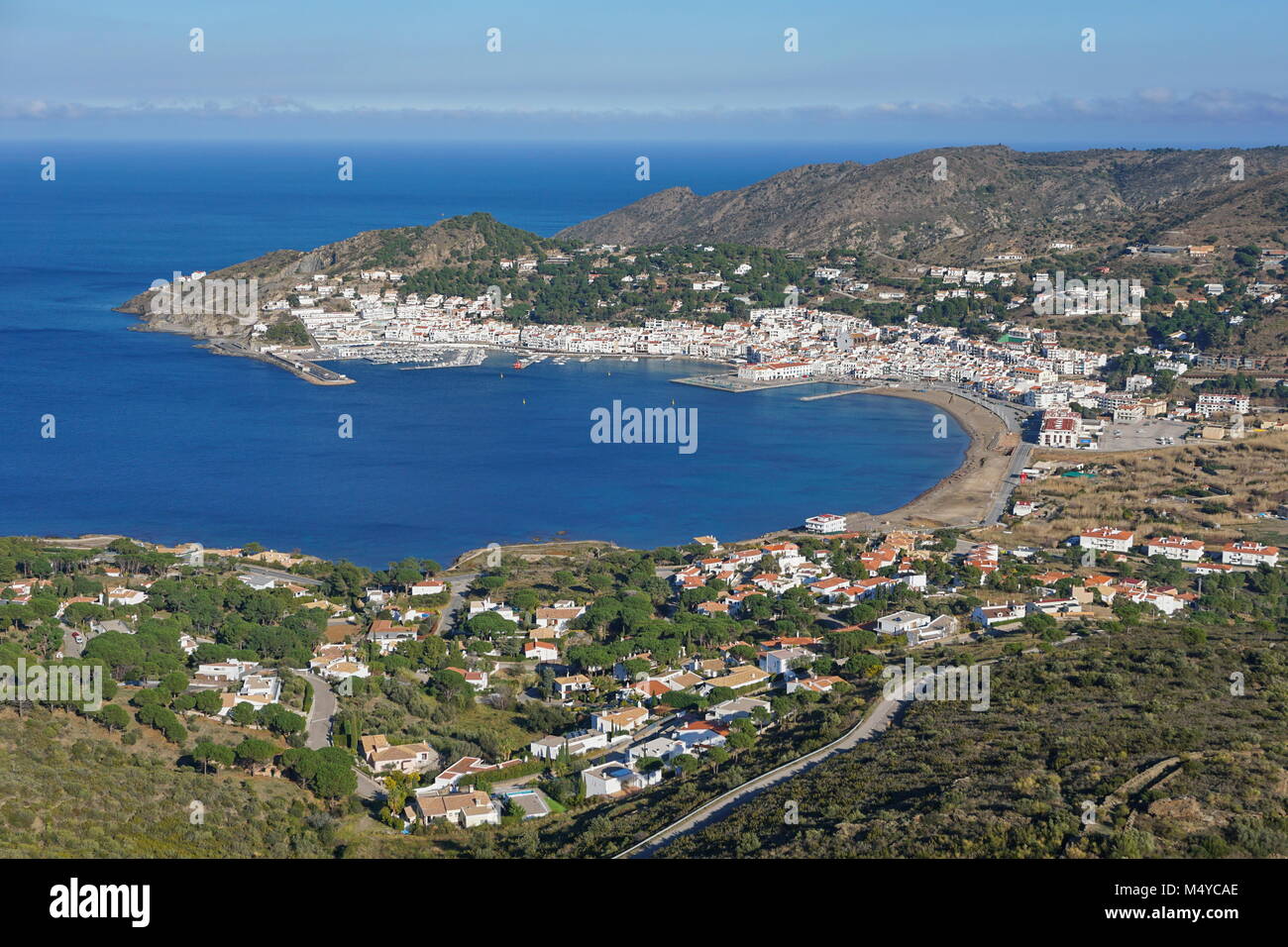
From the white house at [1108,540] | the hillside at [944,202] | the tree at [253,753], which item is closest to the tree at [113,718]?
the tree at [253,753]

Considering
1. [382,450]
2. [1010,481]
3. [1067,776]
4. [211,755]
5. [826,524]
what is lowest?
[211,755]

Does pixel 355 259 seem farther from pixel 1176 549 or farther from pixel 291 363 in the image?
pixel 1176 549

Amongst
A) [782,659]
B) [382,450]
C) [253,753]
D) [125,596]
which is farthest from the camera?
[382,450]

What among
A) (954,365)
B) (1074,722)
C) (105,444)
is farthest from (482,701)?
(954,365)

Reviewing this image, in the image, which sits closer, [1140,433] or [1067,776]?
[1067,776]

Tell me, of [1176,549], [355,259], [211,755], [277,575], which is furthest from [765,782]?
[355,259]

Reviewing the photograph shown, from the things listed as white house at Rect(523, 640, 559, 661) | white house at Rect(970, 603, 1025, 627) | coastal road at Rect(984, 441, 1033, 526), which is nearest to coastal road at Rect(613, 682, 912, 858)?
white house at Rect(970, 603, 1025, 627)

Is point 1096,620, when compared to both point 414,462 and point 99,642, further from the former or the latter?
point 414,462
